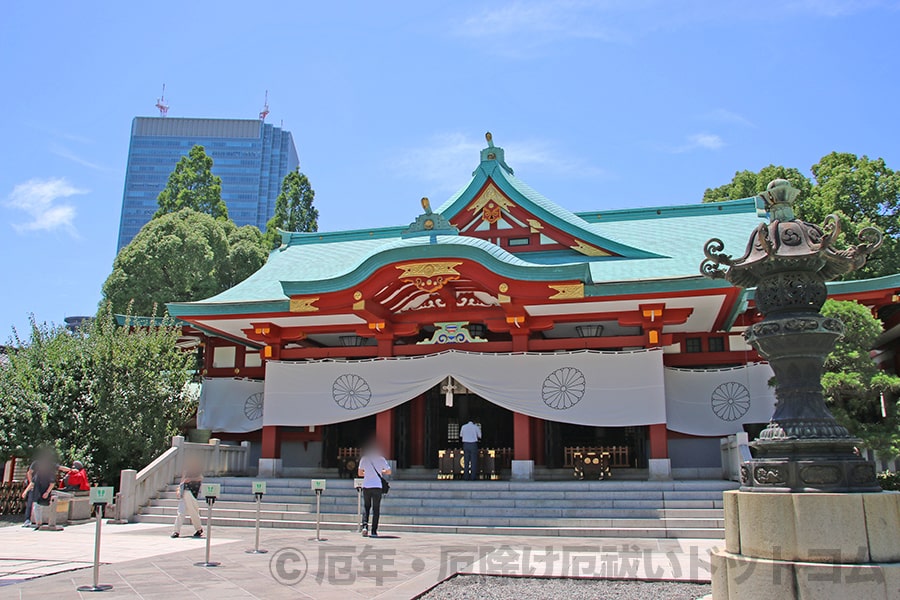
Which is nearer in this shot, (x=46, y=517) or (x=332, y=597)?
(x=332, y=597)

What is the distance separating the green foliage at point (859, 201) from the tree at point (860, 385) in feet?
29.9

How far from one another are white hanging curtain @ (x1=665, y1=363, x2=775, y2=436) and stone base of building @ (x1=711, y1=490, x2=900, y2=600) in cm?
1058

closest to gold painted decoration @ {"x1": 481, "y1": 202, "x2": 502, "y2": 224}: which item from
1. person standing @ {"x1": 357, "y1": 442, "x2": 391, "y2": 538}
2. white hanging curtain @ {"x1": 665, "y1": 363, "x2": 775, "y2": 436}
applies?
white hanging curtain @ {"x1": 665, "y1": 363, "x2": 775, "y2": 436}

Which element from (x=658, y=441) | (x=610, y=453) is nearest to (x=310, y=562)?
(x=658, y=441)

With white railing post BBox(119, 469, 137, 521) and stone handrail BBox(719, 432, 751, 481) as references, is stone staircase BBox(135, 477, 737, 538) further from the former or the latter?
stone handrail BBox(719, 432, 751, 481)

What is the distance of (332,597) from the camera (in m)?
6.41

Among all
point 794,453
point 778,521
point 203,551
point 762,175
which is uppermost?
point 762,175

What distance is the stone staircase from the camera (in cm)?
1151

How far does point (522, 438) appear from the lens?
14.6m

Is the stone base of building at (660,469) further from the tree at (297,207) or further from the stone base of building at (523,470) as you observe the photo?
the tree at (297,207)

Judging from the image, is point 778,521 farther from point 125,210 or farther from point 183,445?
point 125,210

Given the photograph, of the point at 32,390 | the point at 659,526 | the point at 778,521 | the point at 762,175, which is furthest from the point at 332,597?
the point at 762,175

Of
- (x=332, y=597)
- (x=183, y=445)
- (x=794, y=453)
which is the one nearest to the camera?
(x=794, y=453)

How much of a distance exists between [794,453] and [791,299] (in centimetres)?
121
